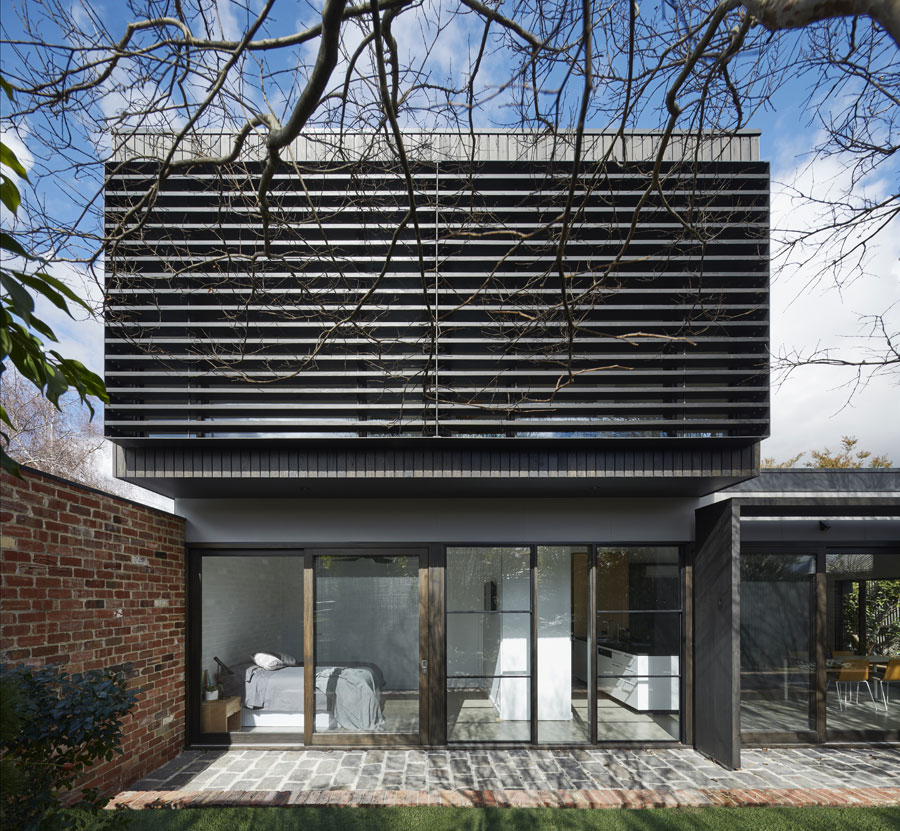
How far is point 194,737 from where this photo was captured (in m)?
6.82

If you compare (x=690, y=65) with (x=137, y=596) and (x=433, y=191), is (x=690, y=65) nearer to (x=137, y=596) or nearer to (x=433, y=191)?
(x=433, y=191)

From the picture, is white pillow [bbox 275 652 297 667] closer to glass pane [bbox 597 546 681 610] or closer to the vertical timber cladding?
the vertical timber cladding

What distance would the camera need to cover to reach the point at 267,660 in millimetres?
7059

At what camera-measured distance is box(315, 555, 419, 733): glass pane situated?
6.86 meters

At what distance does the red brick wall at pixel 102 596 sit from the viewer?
13.8 ft

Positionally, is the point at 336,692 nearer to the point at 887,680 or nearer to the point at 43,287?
the point at 43,287

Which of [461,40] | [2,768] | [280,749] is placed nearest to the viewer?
[2,768]

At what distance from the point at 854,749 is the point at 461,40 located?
317 inches

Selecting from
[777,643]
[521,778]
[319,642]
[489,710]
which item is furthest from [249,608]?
[777,643]

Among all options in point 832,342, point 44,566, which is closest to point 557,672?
point 832,342

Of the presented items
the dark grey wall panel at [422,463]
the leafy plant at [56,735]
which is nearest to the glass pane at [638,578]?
the dark grey wall panel at [422,463]

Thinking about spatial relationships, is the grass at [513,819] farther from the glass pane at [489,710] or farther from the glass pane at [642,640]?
the glass pane at [642,640]

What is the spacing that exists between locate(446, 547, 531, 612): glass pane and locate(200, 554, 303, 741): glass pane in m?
1.77

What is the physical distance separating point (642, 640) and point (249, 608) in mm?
4461
